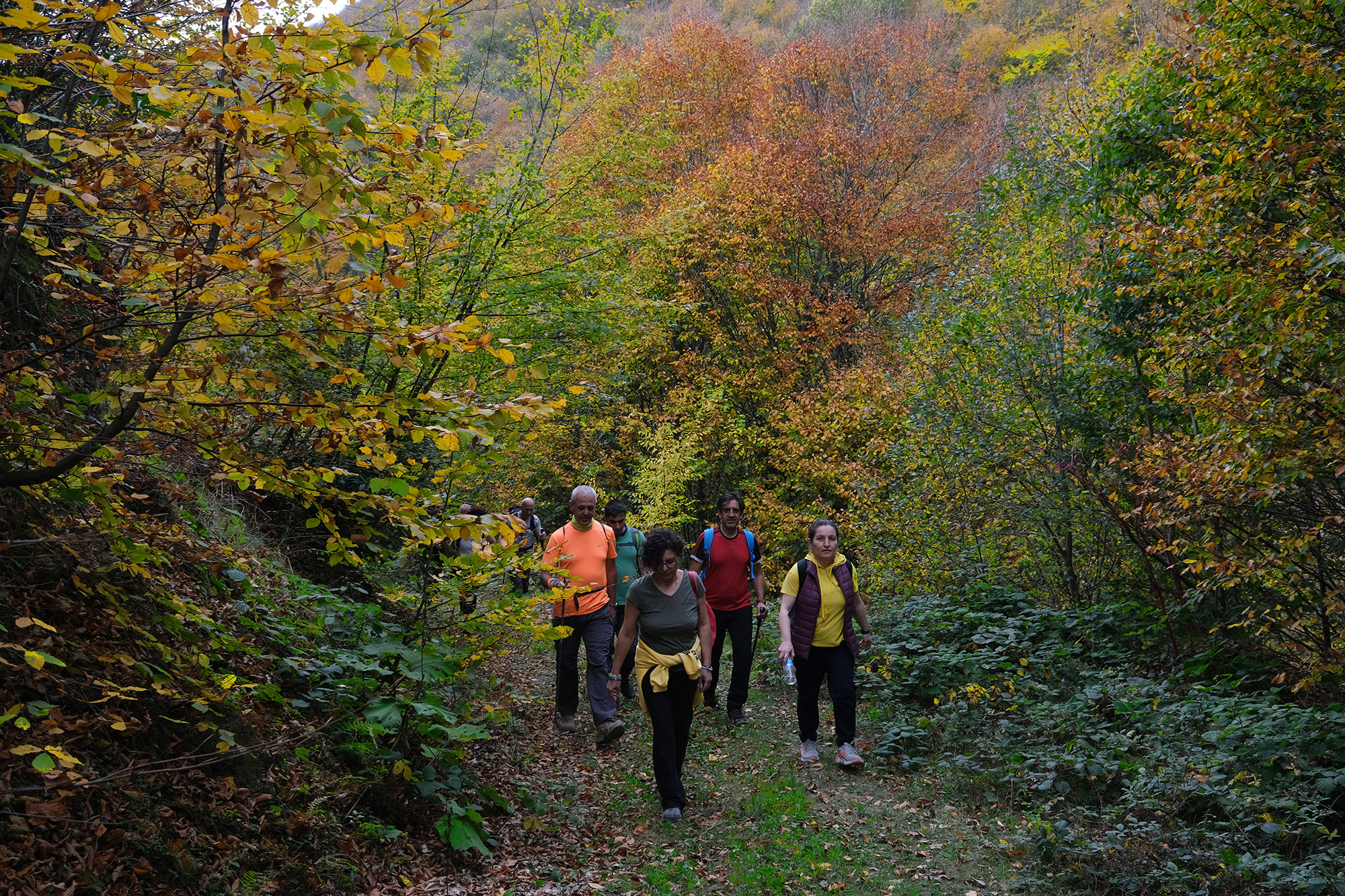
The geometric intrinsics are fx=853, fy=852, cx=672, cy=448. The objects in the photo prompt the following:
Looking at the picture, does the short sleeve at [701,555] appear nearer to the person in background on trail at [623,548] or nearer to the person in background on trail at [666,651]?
the person in background on trail at [623,548]

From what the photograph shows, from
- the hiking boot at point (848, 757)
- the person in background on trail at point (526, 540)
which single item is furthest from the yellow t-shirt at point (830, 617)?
the person in background on trail at point (526, 540)

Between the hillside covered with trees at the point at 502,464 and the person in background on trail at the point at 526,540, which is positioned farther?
the person in background on trail at the point at 526,540

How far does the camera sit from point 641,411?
2142 cm

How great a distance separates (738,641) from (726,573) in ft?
2.24

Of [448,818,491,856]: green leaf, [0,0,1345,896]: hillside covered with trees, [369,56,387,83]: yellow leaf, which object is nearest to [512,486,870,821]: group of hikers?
[0,0,1345,896]: hillside covered with trees

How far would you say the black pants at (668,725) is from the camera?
616 cm

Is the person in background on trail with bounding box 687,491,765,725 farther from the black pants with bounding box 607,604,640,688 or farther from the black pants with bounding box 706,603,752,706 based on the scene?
the black pants with bounding box 607,604,640,688

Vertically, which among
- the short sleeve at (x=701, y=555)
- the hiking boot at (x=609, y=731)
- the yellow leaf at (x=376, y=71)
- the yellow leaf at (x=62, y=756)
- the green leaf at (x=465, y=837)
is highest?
the yellow leaf at (x=376, y=71)

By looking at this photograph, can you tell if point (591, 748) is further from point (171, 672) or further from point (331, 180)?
point (331, 180)

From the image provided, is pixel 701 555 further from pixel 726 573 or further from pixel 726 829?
pixel 726 829

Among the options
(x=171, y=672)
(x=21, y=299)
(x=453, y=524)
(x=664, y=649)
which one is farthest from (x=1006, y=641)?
(x=21, y=299)

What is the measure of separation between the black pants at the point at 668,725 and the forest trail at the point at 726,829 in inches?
9.0

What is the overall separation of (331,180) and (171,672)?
115 inches

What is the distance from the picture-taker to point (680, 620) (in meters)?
6.18
